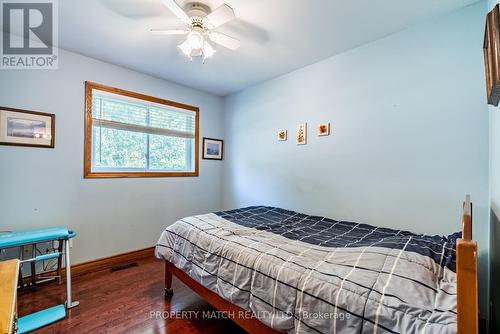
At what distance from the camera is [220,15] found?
1598mm

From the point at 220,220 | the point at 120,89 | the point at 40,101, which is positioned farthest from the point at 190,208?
the point at 40,101

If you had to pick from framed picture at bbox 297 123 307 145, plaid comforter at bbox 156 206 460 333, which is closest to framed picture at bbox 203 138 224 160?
framed picture at bbox 297 123 307 145

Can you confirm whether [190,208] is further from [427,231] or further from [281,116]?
[427,231]

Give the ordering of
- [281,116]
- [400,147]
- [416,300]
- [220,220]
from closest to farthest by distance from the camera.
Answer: [416,300]
[400,147]
[220,220]
[281,116]

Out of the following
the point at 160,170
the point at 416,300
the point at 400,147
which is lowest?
the point at 416,300

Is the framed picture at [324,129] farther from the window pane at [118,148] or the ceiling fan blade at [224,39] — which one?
the window pane at [118,148]

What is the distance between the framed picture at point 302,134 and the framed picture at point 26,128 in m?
2.75

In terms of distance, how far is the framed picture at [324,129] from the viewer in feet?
8.34

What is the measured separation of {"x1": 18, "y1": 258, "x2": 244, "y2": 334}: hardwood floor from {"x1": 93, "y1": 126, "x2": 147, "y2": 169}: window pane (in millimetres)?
1307

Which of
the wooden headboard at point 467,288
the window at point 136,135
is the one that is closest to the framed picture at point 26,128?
the window at point 136,135

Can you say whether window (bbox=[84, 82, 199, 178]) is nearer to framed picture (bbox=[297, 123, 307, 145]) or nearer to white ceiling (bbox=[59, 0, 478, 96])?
white ceiling (bbox=[59, 0, 478, 96])

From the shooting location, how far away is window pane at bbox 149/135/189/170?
3.18 metres

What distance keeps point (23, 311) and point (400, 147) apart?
3.53 m

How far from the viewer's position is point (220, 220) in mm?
2223
